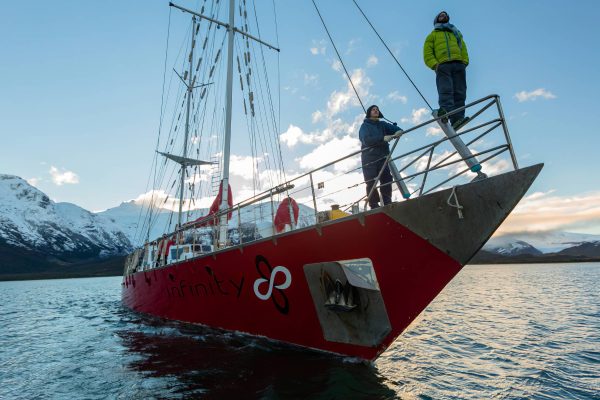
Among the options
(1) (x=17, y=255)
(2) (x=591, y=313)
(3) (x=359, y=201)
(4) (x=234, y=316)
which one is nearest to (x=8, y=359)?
(4) (x=234, y=316)

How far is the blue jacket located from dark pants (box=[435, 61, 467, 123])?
1474mm

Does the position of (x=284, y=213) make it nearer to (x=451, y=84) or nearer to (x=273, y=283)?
(x=273, y=283)

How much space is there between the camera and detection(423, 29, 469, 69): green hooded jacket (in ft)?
20.3

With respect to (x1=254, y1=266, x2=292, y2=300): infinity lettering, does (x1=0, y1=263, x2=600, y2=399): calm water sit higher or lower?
lower

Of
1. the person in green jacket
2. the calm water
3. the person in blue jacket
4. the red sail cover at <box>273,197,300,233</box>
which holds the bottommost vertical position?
the calm water

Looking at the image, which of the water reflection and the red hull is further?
the red hull

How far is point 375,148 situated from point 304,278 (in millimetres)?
3208

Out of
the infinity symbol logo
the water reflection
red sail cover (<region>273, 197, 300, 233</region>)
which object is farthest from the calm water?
red sail cover (<region>273, 197, 300, 233</region>)

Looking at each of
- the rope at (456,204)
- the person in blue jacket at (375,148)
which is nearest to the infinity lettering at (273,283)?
the person in blue jacket at (375,148)

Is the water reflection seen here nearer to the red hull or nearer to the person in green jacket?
the red hull

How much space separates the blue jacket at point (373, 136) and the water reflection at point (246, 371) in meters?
4.39

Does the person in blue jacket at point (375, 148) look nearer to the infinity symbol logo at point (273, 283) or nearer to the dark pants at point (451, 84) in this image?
the dark pants at point (451, 84)

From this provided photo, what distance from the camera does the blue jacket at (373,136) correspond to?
24.3ft

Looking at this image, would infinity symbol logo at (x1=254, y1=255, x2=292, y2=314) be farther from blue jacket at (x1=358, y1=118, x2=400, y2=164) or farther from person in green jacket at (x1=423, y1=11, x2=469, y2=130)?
person in green jacket at (x1=423, y1=11, x2=469, y2=130)
